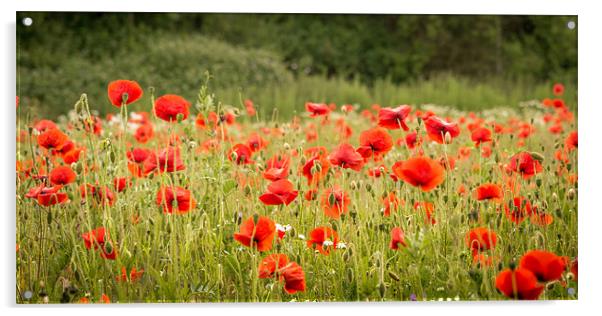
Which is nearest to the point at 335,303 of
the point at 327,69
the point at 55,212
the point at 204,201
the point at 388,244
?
the point at 388,244

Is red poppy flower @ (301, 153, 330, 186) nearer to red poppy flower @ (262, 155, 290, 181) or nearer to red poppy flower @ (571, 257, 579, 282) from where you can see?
red poppy flower @ (262, 155, 290, 181)

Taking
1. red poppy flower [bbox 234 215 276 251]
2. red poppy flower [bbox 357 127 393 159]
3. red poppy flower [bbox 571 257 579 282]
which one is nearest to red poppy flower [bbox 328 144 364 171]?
red poppy flower [bbox 357 127 393 159]

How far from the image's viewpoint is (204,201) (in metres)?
2.30

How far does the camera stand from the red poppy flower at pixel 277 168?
2113 mm

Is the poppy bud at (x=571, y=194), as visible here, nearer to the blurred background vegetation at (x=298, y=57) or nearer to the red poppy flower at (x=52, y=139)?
the blurred background vegetation at (x=298, y=57)

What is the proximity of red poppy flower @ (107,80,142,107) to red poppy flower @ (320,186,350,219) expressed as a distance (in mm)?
678

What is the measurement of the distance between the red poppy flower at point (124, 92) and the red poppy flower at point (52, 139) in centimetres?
24

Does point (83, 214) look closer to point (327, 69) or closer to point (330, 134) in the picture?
point (330, 134)

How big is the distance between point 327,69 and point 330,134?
529 mm

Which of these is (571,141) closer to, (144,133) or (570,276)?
(570,276)

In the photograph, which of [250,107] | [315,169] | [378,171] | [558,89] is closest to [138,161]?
[250,107]

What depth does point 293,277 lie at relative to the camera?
6.73 ft

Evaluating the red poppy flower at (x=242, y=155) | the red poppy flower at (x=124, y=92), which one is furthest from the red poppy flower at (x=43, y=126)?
the red poppy flower at (x=242, y=155)

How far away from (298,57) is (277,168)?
1.14 metres
